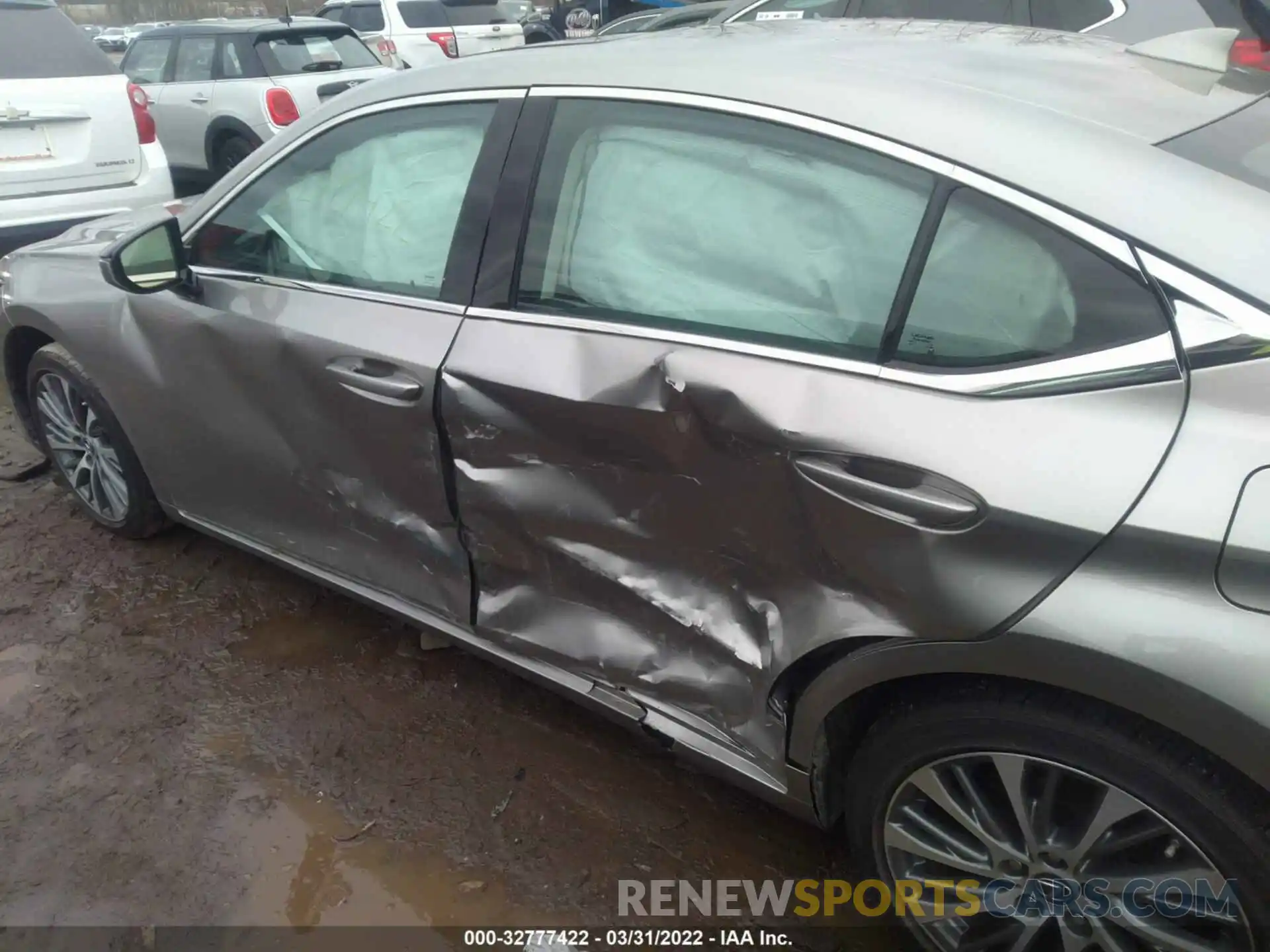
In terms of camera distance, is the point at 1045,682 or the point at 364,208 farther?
the point at 364,208

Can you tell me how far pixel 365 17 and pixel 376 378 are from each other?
1110cm

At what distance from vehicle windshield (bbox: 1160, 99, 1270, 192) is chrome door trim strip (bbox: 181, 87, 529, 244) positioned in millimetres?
1298

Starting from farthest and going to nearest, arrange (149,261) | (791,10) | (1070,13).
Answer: (791,10) < (1070,13) < (149,261)

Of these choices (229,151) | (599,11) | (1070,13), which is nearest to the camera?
(1070,13)

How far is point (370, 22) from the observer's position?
11477 millimetres

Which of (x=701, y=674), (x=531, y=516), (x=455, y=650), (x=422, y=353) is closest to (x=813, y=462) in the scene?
(x=701, y=674)

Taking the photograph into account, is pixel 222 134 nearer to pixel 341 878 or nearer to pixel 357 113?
pixel 357 113

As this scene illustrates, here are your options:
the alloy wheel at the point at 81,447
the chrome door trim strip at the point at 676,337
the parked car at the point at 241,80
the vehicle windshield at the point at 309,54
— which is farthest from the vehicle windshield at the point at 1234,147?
the vehicle windshield at the point at 309,54

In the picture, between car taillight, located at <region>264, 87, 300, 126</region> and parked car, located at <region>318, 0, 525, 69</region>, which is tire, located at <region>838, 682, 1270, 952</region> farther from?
parked car, located at <region>318, 0, 525, 69</region>

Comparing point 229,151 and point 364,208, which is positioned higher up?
point 364,208

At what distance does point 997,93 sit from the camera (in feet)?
5.43

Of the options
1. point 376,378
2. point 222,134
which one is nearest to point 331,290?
point 376,378

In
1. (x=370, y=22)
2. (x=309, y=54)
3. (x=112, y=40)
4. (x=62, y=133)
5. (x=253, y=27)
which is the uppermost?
(x=253, y=27)

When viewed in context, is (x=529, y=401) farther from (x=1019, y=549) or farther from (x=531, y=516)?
(x=1019, y=549)
